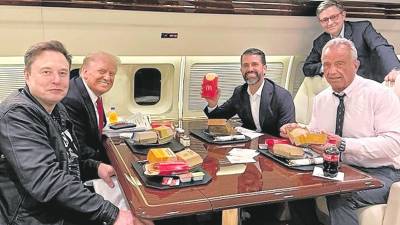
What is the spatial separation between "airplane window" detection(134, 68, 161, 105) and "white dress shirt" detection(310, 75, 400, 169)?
6.17 feet

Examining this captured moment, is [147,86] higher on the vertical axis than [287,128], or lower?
higher

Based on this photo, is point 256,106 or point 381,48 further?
point 381,48

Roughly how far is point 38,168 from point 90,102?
107 cm

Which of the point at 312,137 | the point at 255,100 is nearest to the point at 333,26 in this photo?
the point at 255,100

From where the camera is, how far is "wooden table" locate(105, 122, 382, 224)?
1508mm

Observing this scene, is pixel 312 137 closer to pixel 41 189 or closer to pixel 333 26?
pixel 41 189

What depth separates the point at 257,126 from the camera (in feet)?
9.94

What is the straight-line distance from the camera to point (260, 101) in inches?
117

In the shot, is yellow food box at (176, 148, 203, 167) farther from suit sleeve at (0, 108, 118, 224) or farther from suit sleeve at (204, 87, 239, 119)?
suit sleeve at (204, 87, 239, 119)

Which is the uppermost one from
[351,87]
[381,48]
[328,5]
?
[328,5]

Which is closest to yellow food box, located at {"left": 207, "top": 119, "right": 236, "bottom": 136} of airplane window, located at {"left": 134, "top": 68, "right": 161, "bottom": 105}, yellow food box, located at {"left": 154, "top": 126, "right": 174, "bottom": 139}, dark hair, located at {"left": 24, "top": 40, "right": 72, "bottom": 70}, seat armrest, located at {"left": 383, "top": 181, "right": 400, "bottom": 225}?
yellow food box, located at {"left": 154, "top": 126, "right": 174, "bottom": 139}

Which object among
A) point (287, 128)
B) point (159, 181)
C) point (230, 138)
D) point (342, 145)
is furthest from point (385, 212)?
point (159, 181)

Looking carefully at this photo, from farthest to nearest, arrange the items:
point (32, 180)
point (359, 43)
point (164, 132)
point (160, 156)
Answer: point (359, 43) → point (164, 132) → point (160, 156) → point (32, 180)

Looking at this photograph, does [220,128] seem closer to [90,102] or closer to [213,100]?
[213,100]
